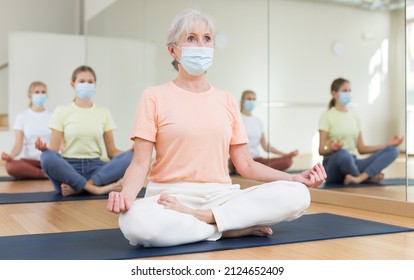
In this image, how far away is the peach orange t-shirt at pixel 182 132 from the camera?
2.23 m

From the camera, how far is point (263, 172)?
7.66ft

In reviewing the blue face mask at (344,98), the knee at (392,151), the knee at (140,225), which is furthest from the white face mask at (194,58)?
the blue face mask at (344,98)

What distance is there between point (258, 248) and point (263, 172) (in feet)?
1.06

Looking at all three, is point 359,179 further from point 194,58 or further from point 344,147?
point 194,58

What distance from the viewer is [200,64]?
226 centimetres

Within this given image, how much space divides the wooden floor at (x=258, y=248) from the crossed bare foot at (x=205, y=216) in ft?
0.55

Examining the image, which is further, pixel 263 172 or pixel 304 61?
pixel 304 61

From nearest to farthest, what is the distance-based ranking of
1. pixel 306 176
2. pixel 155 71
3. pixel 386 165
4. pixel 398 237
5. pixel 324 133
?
1. pixel 306 176
2. pixel 398 237
3. pixel 386 165
4. pixel 324 133
5. pixel 155 71

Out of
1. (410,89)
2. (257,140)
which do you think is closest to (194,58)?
(410,89)

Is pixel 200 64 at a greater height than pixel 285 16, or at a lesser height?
lesser

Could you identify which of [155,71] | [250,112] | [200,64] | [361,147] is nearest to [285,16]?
[250,112]

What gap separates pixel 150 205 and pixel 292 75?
2.53 m

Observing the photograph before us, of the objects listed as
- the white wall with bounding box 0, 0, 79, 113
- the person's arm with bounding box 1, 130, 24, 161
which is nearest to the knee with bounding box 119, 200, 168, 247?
the person's arm with bounding box 1, 130, 24, 161
